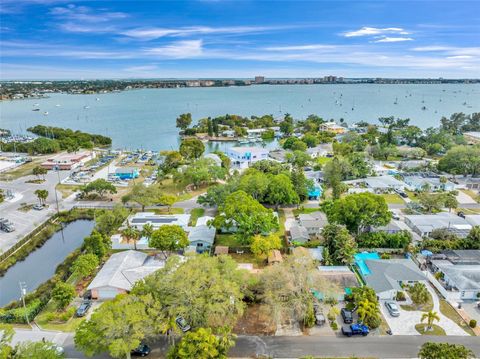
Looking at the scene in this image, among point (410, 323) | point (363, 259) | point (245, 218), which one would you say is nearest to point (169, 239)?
point (245, 218)

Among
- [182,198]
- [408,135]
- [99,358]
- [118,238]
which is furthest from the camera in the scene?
[408,135]

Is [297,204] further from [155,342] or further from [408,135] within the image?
[408,135]

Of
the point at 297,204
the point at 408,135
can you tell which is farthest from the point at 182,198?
the point at 408,135

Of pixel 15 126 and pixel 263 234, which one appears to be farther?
pixel 15 126

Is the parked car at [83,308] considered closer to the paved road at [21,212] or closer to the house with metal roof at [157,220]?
the house with metal roof at [157,220]

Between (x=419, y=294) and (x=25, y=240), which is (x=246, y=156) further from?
(x=419, y=294)

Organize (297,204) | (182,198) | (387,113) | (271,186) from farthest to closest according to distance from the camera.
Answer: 1. (387,113)
2. (182,198)
3. (297,204)
4. (271,186)
